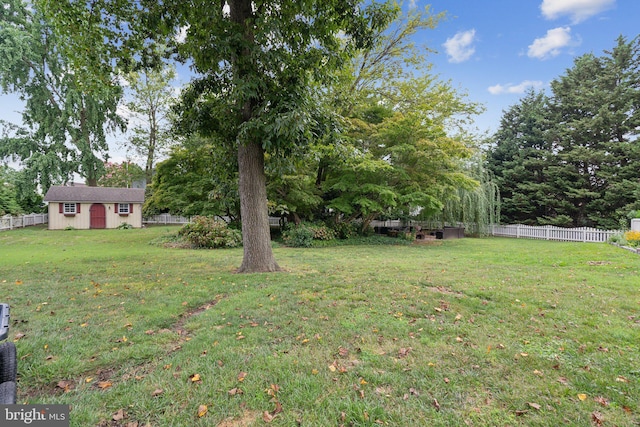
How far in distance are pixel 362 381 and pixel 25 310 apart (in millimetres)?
4602

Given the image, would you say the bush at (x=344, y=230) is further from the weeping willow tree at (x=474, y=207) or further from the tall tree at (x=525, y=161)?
the tall tree at (x=525, y=161)

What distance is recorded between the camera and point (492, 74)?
1195cm

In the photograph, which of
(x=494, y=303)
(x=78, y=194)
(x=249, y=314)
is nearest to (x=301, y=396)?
(x=249, y=314)

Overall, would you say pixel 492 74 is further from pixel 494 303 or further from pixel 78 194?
pixel 78 194

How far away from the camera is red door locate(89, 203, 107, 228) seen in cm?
2103

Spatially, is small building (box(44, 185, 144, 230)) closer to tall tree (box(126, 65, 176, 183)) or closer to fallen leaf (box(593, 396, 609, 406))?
tall tree (box(126, 65, 176, 183))

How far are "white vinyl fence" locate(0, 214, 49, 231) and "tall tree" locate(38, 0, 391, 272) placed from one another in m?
18.3

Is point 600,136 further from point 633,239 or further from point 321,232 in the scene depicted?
point 321,232

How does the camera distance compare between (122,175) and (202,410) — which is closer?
(202,410)

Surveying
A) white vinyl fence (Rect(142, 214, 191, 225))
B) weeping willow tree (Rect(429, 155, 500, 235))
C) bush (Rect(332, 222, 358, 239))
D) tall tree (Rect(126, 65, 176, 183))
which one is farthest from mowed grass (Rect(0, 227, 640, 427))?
tall tree (Rect(126, 65, 176, 183))

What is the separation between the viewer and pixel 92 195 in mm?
21141

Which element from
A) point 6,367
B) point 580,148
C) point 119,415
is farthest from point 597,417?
point 580,148

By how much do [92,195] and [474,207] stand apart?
80.2 ft

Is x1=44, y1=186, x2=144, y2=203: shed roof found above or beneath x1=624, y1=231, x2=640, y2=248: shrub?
above
